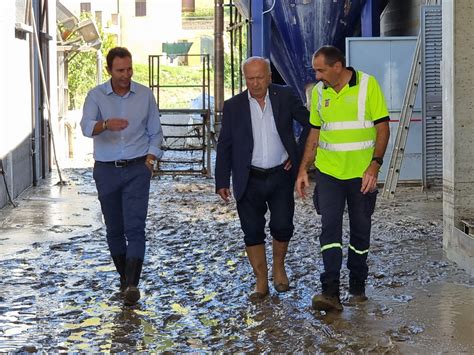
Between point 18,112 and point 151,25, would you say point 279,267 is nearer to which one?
point 18,112

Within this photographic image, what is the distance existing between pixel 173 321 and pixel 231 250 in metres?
3.04

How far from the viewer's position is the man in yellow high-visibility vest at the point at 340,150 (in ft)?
22.1

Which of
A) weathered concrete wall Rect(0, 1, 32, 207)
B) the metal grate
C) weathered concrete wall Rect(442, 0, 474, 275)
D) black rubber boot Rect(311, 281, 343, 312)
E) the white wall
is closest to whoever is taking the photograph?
black rubber boot Rect(311, 281, 343, 312)

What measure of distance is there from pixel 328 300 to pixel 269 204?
1.03m

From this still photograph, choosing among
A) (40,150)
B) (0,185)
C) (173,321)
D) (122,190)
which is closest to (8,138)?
(0,185)

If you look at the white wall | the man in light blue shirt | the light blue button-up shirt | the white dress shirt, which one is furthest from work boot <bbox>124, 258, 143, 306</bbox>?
the white wall

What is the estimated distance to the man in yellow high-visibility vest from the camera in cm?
673

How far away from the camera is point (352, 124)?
679 cm

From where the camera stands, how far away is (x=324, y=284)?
22.1 ft

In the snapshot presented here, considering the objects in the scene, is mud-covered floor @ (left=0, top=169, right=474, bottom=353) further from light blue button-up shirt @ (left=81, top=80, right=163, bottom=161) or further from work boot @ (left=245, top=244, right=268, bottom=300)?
light blue button-up shirt @ (left=81, top=80, right=163, bottom=161)

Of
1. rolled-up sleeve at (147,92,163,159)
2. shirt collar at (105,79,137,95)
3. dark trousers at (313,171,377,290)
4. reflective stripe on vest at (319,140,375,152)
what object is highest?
shirt collar at (105,79,137,95)

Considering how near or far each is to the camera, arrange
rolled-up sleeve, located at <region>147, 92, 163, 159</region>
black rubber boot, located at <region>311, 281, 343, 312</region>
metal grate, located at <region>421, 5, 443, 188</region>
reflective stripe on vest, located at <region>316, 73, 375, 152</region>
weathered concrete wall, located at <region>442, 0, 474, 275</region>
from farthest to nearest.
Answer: metal grate, located at <region>421, 5, 443, 188</region> → weathered concrete wall, located at <region>442, 0, 474, 275</region> → rolled-up sleeve, located at <region>147, 92, 163, 159</region> → reflective stripe on vest, located at <region>316, 73, 375, 152</region> → black rubber boot, located at <region>311, 281, 343, 312</region>

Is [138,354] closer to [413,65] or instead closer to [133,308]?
[133,308]

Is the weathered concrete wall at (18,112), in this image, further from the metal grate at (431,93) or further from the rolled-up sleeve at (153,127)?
the rolled-up sleeve at (153,127)
